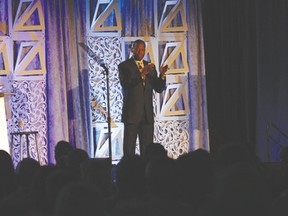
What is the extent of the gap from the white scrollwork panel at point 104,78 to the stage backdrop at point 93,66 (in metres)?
0.01

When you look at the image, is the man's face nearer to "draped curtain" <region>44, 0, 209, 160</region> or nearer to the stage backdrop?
the stage backdrop

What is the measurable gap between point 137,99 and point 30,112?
167 centimetres

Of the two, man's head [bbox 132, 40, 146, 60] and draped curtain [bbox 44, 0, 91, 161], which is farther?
draped curtain [bbox 44, 0, 91, 161]

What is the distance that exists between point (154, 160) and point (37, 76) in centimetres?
503

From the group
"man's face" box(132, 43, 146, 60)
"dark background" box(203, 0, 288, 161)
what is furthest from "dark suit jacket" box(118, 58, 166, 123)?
"dark background" box(203, 0, 288, 161)

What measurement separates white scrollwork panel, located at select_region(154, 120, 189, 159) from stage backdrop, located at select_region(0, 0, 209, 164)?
0.04 feet

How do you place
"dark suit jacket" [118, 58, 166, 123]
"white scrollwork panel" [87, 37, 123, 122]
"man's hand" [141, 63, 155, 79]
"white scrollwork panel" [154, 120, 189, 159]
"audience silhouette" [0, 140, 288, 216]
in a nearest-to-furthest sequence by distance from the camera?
"audience silhouette" [0, 140, 288, 216] → "man's hand" [141, 63, 155, 79] → "dark suit jacket" [118, 58, 166, 123] → "white scrollwork panel" [87, 37, 123, 122] → "white scrollwork panel" [154, 120, 189, 159]

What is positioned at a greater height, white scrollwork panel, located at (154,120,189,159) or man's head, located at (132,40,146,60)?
man's head, located at (132,40,146,60)

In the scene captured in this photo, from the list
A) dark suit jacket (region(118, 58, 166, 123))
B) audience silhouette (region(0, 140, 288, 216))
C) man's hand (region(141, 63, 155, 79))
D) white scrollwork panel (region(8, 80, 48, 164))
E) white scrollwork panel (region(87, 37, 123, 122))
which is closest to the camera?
audience silhouette (region(0, 140, 288, 216))

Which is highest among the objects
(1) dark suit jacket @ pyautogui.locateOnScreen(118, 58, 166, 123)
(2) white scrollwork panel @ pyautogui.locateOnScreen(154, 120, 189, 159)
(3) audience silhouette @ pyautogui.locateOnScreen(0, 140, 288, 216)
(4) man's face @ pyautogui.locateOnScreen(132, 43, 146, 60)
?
(4) man's face @ pyautogui.locateOnScreen(132, 43, 146, 60)

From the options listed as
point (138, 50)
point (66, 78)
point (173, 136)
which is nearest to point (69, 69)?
point (66, 78)

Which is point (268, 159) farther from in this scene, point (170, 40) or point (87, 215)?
point (87, 215)

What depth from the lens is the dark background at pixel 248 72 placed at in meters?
8.15

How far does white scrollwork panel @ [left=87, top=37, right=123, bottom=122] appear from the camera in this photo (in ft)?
26.0
